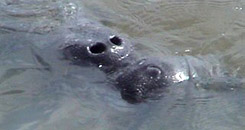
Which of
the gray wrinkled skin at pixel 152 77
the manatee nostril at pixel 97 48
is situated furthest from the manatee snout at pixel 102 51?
the gray wrinkled skin at pixel 152 77

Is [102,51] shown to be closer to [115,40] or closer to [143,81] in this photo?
[115,40]

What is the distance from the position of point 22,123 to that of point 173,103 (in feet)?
3.52

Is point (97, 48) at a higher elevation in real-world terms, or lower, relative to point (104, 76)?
higher

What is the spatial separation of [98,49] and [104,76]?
210mm

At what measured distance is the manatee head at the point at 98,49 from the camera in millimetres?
3762

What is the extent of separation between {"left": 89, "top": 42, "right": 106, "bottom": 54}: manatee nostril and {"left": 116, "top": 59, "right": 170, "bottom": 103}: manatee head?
0.30 meters

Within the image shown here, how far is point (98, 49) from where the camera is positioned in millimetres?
3875

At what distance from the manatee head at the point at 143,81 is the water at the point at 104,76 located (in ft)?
0.20

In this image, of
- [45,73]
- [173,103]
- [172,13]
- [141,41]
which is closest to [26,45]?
[45,73]

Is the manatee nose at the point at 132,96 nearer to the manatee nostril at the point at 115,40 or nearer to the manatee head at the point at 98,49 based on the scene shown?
the manatee head at the point at 98,49

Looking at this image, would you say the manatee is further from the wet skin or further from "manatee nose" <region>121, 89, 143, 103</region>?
"manatee nose" <region>121, 89, 143, 103</region>

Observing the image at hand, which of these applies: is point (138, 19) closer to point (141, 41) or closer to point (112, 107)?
point (141, 41)

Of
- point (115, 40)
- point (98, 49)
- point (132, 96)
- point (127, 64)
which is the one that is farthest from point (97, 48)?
point (132, 96)

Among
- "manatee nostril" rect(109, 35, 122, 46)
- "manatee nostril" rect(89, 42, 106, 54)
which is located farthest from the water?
"manatee nostril" rect(109, 35, 122, 46)
